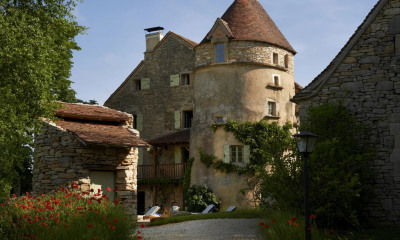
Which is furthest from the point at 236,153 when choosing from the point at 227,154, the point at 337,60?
the point at 337,60

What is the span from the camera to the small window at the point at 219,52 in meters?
29.6

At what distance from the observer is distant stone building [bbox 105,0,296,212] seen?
29.0 meters

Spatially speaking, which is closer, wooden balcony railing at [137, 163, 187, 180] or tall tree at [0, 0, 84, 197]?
tall tree at [0, 0, 84, 197]

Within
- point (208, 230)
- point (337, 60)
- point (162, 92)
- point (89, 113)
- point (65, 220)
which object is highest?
point (162, 92)

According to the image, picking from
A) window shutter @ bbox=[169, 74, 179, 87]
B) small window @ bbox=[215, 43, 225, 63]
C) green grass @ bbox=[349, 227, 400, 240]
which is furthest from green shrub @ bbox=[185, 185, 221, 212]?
green grass @ bbox=[349, 227, 400, 240]

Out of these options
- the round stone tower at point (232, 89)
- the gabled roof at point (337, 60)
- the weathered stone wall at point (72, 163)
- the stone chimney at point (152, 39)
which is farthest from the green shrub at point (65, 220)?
the stone chimney at point (152, 39)

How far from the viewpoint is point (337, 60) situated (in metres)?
17.2

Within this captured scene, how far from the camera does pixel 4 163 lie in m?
17.8

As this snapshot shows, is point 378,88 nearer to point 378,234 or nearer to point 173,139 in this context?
point 378,234

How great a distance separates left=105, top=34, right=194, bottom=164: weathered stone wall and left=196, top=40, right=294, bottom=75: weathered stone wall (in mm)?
4311

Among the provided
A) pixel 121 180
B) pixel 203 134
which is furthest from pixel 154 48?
pixel 121 180

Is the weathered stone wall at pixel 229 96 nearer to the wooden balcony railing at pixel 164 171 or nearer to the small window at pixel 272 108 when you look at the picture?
the small window at pixel 272 108

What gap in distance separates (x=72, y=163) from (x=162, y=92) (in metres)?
17.6

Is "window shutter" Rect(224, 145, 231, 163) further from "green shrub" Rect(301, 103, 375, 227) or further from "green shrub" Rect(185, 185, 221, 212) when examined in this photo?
"green shrub" Rect(301, 103, 375, 227)
